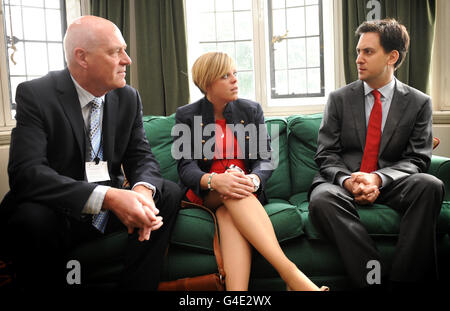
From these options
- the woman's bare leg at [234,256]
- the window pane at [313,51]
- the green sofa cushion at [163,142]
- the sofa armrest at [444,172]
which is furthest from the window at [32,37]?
the sofa armrest at [444,172]

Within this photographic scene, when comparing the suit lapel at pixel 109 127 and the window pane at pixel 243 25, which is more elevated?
the window pane at pixel 243 25

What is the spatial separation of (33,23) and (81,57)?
2380 mm

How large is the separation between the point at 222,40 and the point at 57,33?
65.9 inches

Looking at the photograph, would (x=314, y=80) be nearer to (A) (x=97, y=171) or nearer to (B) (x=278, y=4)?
(B) (x=278, y=4)

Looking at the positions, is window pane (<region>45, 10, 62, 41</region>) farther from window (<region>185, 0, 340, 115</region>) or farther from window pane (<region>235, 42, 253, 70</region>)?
window pane (<region>235, 42, 253, 70</region>)

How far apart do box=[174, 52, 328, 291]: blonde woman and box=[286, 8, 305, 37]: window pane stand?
2171 mm

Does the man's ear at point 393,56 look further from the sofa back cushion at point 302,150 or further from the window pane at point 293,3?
the window pane at point 293,3

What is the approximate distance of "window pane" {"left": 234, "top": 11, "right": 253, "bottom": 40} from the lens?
4.20 meters

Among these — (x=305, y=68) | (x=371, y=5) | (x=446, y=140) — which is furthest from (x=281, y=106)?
(x=446, y=140)

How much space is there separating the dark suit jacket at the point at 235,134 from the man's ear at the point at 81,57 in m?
0.63

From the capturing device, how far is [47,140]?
1719 mm

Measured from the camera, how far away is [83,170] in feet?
5.87

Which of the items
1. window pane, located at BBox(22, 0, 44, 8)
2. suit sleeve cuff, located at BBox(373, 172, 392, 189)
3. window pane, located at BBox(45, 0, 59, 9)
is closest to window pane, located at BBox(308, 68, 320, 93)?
suit sleeve cuff, located at BBox(373, 172, 392, 189)

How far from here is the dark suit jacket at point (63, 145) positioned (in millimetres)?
1555
